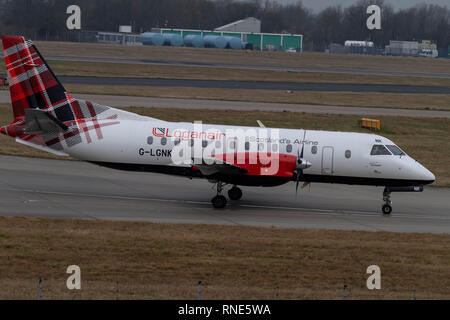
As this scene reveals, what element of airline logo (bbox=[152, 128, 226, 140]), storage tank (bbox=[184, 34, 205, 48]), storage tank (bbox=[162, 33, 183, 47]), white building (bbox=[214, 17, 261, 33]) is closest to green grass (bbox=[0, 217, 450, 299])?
airline logo (bbox=[152, 128, 226, 140])

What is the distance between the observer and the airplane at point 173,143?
2683cm

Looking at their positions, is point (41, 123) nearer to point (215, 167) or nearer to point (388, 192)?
point (215, 167)

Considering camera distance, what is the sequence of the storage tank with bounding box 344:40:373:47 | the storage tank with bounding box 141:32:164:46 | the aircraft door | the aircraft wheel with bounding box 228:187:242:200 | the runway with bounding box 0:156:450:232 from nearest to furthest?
the runway with bounding box 0:156:450:232 → the aircraft door → the aircraft wheel with bounding box 228:187:242:200 → the storage tank with bounding box 141:32:164:46 → the storage tank with bounding box 344:40:373:47

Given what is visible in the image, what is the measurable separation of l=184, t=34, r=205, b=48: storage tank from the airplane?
114 meters

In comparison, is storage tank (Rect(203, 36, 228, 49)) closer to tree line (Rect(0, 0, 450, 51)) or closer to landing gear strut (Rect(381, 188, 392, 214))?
tree line (Rect(0, 0, 450, 51))

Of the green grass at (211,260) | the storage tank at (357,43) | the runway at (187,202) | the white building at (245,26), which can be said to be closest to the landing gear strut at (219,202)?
the runway at (187,202)

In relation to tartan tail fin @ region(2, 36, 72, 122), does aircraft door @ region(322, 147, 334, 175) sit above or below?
below

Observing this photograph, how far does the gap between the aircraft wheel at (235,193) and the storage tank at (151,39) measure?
111 meters

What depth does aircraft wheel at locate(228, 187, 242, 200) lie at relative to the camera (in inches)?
1123

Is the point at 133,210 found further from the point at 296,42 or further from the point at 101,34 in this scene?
the point at 296,42

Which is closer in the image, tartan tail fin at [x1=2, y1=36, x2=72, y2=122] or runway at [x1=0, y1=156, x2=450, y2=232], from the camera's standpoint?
runway at [x1=0, y1=156, x2=450, y2=232]

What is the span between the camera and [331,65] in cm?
11481

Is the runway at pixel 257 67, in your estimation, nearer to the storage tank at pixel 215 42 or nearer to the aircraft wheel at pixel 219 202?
the storage tank at pixel 215 42

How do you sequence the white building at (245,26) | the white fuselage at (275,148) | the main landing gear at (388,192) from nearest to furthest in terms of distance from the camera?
the white fuselage at (275,148), the main landing gear at (388,192), the white building at (245,26)
